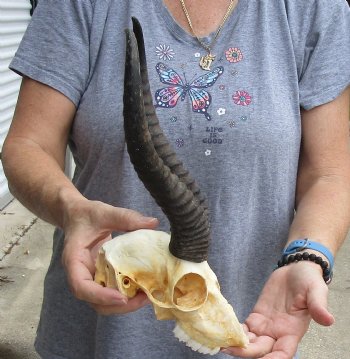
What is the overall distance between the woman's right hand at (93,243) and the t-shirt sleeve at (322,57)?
69cm

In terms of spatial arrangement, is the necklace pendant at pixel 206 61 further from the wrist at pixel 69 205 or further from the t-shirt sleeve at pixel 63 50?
the wrist at pixel 69 205

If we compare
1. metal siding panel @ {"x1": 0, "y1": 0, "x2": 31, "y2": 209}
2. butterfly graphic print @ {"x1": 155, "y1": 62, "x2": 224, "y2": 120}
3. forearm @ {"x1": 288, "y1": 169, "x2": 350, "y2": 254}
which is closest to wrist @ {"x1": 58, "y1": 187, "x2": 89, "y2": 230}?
butterfly graphic print @ {"x1": 155, "y1": 62, "x2": 224, "y2": 120}

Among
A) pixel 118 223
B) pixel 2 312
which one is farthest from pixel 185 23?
pixel 2 312

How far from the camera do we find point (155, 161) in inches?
42.8

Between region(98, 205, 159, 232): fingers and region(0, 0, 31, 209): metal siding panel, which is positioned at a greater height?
region(98, 205, 159, 232): fingers

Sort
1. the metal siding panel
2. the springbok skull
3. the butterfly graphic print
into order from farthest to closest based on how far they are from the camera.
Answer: the metal siding panel
the butterfly graphic print
the springbok skull

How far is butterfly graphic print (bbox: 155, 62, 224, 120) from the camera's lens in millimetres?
1780

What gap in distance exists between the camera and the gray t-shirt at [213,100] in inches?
70.3

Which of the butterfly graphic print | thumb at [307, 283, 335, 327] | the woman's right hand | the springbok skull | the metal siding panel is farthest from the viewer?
the metal siding panel

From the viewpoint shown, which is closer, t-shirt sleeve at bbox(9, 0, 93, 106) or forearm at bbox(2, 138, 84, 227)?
forearm at bbox(2, 138, 84, 227)

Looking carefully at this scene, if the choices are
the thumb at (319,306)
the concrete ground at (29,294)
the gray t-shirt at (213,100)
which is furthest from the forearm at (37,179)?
the concrete ground at (29,294)

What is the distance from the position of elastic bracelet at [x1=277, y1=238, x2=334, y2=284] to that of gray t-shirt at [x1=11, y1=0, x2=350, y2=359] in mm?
133

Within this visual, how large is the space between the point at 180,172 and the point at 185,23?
81cm

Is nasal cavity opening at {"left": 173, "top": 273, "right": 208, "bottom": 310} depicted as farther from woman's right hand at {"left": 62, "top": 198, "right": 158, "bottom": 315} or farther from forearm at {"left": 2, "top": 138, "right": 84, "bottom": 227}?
forearm at {"left": 2, "top": 138, "right": 84, "bottom": 227}
